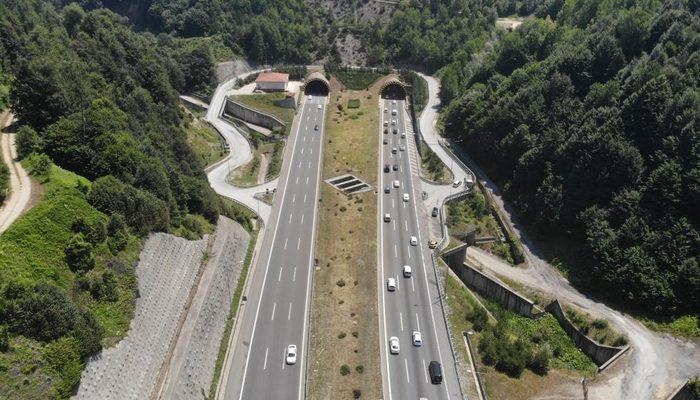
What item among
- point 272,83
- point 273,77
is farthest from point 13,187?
point 273,77

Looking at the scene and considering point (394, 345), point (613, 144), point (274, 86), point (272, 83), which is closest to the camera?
point (394, 345)

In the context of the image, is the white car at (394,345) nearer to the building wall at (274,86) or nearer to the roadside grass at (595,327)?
the roadside grass at (595,327)

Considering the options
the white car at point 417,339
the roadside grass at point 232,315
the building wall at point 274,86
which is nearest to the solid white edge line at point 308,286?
the roadside grass at point 232,315

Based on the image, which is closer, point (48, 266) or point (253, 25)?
point (48, 266)

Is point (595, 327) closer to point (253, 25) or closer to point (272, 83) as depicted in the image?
point (272, 83)

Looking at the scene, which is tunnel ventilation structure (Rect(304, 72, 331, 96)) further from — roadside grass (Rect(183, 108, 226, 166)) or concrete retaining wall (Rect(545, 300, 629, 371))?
concrete retaining wall (Rect(545, 300, 629, 371))

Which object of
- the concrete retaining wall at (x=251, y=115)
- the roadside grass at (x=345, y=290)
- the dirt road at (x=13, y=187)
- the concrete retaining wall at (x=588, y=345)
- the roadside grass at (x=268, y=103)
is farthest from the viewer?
the roadside grass at (x=268, y=103)

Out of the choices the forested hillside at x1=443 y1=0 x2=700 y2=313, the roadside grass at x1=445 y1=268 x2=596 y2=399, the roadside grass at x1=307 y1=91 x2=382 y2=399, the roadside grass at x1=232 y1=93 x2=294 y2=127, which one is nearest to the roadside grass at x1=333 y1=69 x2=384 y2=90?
the roadside grass at x1=232 y1=93 x2=294 y2=127
